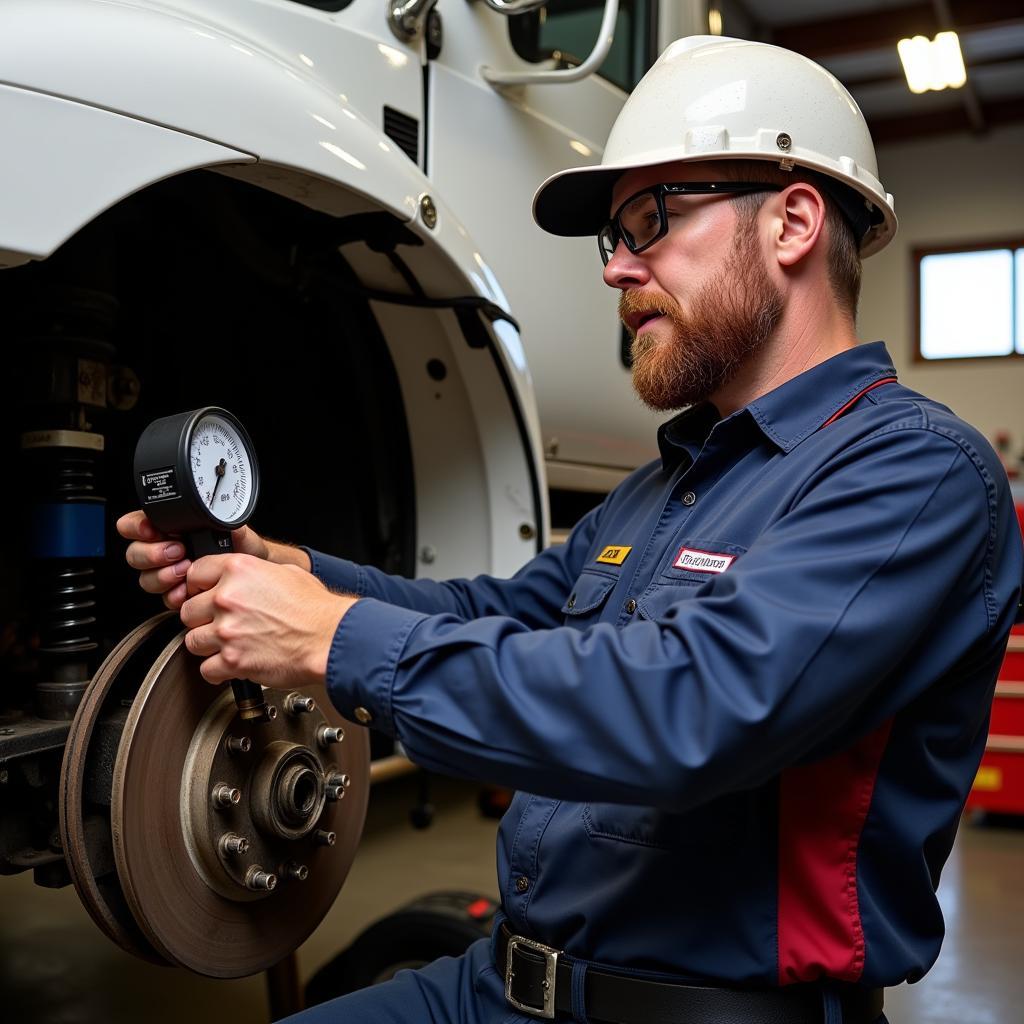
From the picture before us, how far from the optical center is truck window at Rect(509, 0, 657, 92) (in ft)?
6.85

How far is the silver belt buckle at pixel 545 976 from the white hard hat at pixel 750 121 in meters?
0.85

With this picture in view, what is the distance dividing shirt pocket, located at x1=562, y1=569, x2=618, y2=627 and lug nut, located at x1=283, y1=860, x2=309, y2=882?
41 centimetres

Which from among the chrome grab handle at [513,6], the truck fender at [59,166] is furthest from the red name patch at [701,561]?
the chrome grab handle at [513,6]

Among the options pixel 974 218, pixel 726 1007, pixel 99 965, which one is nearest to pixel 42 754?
pixel 726 1007

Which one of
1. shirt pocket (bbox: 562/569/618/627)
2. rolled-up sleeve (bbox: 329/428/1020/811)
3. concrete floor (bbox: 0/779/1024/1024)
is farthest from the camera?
concrete floor (bbox: 0/779/1024/1024)

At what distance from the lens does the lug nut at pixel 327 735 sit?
1270 millimetres

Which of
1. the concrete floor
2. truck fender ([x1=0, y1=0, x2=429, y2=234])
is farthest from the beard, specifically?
the concrete floor

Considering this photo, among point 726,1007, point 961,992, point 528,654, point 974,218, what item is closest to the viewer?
point 528,654

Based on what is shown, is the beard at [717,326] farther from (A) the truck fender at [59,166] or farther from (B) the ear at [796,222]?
(A) the truck fender at [59,166]

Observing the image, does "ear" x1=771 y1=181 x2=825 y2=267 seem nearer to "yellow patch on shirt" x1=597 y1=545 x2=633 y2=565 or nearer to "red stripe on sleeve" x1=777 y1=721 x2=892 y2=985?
"yellow patch on shirt" x1=597 y1=545 x2=633 y2=565

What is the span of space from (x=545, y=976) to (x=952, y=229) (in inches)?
370

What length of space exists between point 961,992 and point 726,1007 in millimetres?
1688

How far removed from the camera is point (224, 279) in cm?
167

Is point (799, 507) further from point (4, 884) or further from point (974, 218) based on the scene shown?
point (974, 218)
